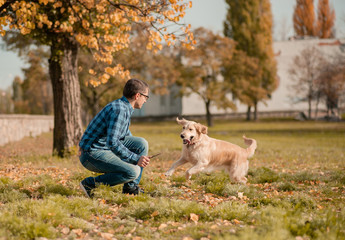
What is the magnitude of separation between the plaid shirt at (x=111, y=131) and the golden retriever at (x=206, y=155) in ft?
4.65

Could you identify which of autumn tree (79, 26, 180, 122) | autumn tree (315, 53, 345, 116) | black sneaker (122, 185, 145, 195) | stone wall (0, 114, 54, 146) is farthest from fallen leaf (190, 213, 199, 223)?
autumn tree (315, 53, 345, 116)

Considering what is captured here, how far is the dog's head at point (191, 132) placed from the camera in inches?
228

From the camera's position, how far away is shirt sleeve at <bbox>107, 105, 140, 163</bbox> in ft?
15.0

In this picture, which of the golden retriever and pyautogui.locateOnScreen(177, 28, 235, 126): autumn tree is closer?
the golden retriever

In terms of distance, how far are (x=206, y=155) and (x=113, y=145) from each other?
2.18 m

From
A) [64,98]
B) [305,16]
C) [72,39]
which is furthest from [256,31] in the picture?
[64,98]

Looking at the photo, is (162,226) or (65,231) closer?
(65,231)

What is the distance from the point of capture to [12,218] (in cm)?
352

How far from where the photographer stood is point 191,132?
5.87m

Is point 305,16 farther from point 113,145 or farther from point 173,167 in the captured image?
point 113,145

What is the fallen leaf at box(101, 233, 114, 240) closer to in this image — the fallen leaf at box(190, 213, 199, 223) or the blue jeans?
the fallen leaf at box(190, 213, 199, 223)

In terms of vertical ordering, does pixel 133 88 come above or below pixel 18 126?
above

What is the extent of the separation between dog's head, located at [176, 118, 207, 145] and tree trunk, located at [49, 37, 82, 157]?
5020mm

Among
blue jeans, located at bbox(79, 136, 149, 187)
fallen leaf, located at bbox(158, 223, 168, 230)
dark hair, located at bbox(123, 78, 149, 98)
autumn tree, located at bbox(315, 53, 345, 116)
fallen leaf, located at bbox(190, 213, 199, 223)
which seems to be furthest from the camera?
Result: autumn tree, located at bbox(315, 53, 345, 116)
